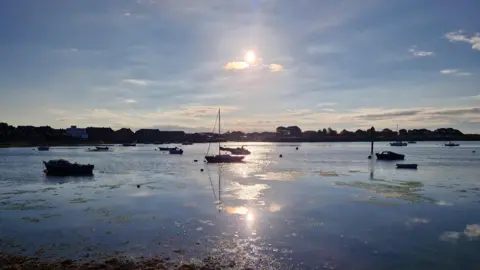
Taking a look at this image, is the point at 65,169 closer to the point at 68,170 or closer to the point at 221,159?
the point at 68,170

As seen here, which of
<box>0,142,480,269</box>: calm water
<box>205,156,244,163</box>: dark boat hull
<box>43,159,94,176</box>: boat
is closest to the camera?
<box>0,142,480,269</box>: calm water

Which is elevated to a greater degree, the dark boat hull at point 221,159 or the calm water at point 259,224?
the dark boat hull at point 221,159

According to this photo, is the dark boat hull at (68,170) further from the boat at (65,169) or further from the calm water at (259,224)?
the calm water at (259,224)

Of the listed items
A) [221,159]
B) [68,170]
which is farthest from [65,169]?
[221,159]

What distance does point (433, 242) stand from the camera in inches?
698

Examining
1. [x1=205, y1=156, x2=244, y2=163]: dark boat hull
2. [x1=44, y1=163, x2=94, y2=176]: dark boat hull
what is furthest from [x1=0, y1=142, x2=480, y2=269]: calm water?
[x1=205, y1=156, x2=244, y2=163]: dark boat hull

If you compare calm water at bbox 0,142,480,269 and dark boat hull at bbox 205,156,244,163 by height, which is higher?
dark boat hull at bbox 205,156,244,163

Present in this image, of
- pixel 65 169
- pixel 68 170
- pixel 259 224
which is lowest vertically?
pixel 259 224

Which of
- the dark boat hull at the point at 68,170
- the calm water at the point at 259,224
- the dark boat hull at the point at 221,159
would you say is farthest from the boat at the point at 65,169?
the dark boat hull at the point at 221,159

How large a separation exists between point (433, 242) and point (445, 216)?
6.96m

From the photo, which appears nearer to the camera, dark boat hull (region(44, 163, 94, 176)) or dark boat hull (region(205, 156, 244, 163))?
dark boat hull (region(44, 163, 94, 176))

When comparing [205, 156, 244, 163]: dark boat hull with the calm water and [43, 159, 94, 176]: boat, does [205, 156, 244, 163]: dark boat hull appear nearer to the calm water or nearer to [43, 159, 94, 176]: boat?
[43, 159, 94, 176]: boat

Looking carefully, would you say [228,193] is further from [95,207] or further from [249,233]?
[249,233]

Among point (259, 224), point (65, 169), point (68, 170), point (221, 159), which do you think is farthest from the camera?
point (221, 159)
